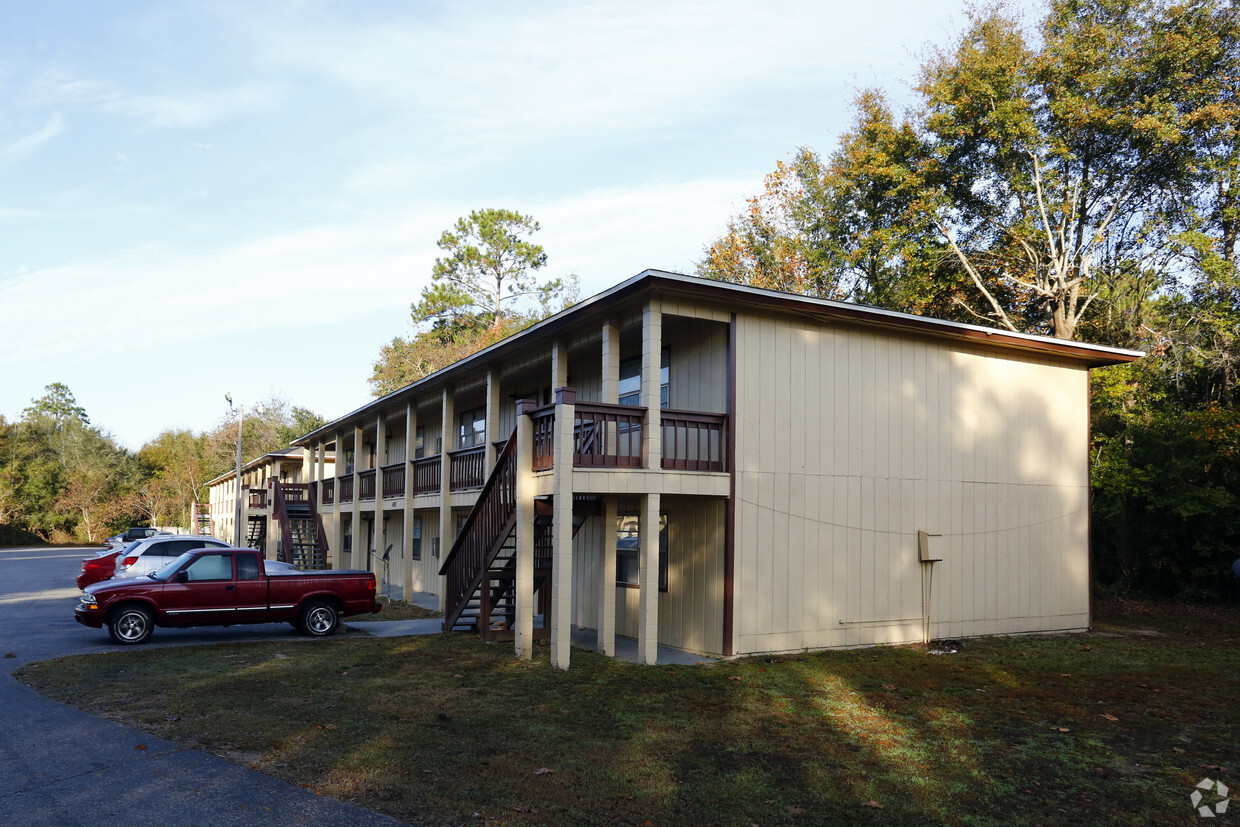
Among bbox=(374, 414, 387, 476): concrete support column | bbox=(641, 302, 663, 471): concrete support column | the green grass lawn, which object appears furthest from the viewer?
bbox=(374, 414, 387, 476): concrete support column

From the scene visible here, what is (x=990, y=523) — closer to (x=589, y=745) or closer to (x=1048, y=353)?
(x=1048, y=353)

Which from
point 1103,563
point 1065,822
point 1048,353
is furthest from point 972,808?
point 1103,563

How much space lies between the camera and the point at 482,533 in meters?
15.0

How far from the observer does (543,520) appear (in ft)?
48.6

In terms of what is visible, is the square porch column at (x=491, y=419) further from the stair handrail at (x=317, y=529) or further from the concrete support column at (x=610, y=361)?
the stair handrail at (x=317, y=529)

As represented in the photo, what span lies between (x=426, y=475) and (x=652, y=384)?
1044cm

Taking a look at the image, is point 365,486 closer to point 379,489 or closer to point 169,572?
point 379,489

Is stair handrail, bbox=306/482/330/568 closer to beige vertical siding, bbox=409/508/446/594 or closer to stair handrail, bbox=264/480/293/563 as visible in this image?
stair handrail, bbox=264/480/293/563

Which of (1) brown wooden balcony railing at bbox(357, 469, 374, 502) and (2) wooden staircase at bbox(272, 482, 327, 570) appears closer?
(1) brown wooden balcony railing at bbox(357, 469, 374, 502)

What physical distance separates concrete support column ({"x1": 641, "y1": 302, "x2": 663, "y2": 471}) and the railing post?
1712 millimetres

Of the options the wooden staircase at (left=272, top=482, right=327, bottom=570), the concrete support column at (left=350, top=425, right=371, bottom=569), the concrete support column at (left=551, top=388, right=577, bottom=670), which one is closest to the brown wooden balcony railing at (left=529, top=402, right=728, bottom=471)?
the concrete support column at (left=551, top=388, right=577, bottom=670)

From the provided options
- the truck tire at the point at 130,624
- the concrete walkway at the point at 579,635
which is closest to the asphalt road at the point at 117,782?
the truck tire at the point at 130,624

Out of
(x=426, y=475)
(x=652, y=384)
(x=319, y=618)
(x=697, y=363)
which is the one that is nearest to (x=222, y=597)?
(x=319, y=618)

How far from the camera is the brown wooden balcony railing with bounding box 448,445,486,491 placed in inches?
731
